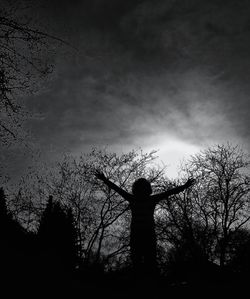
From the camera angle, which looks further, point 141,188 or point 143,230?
point 141,188

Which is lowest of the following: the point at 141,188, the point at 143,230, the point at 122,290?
the point at 122,290

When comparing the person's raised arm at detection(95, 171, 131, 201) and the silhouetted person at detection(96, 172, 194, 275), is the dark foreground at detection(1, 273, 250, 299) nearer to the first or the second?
the silhouetted person at detection(96, 172, 194, 275)

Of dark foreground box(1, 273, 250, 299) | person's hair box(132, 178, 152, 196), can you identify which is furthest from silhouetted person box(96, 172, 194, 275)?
dark foreground box(1, 273, 250, 299)

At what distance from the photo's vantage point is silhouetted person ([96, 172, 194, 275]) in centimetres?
412

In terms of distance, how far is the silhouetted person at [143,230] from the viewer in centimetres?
412

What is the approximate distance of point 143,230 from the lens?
4.27 meters

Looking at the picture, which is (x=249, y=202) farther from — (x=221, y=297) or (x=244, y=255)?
(x=221, y=297)

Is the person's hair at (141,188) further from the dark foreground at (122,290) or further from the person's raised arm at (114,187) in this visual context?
the dark foreground at (122,290)

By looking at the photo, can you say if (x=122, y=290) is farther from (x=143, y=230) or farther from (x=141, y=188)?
(x=141, y=188)

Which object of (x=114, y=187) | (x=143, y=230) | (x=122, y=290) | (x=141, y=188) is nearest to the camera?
(x=122, y=290)

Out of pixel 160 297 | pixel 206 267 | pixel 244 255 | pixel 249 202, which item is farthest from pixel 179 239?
pixel 160 297

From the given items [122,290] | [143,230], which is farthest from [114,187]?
[122,290]

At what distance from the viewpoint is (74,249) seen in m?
27.6

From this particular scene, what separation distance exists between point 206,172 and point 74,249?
53.7 feet
